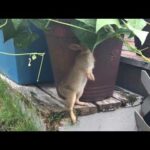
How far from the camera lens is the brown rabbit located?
1594 millimetres

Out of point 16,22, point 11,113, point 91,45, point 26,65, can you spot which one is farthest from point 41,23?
point 11,113

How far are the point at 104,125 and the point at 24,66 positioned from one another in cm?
50

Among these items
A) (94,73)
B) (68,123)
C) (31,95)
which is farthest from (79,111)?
(31,95)

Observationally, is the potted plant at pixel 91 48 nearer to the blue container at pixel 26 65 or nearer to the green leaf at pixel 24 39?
the green leaf at pixel 24 39

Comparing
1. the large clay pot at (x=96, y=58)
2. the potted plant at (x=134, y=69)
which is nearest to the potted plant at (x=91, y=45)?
the large clay pot at (x=96, y=58)

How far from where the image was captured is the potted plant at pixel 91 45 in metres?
1.45

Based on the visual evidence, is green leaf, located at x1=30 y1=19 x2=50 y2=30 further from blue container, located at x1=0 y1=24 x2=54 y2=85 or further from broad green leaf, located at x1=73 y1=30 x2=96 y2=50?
blue container, located at x1=0 y1=24 x2=54 y2=85

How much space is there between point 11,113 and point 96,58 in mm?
554

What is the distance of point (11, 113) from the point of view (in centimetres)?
198

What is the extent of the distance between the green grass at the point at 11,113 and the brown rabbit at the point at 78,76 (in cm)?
24

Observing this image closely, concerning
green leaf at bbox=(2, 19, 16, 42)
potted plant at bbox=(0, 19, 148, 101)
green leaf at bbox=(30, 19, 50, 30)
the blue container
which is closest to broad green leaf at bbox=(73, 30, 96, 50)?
potted plant at bbox=(0, 19, 148, 101)
